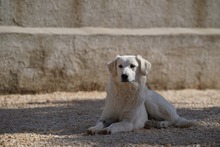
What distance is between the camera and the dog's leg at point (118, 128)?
6.48 metres

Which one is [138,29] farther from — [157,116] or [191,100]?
[157,116]

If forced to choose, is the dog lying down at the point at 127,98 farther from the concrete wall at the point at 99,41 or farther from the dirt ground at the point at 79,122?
the concrete wall at the point at 99,41

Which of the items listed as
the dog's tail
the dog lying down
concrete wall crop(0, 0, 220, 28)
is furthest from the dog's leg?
concrete wall crop(0, 0, 220, 28)

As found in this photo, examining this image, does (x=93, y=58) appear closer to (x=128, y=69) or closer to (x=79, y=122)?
(x=79, y=122)

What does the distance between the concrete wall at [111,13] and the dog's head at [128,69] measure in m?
4.23

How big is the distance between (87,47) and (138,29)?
1.38 meters

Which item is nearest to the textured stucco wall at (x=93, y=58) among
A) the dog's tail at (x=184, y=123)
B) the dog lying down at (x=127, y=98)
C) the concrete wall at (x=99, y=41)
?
the concrete wall at (x=99, y=41)

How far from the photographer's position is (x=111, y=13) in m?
11.3

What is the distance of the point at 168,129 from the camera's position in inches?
275

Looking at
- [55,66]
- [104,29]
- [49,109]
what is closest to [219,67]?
[104,29]

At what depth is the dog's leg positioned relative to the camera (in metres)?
6.48

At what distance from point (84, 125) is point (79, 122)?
0.97 feet

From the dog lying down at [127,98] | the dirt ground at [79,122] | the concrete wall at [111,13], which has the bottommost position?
the dirt ground at [79,122]

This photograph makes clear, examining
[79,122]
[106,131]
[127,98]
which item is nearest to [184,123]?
[127,98]
